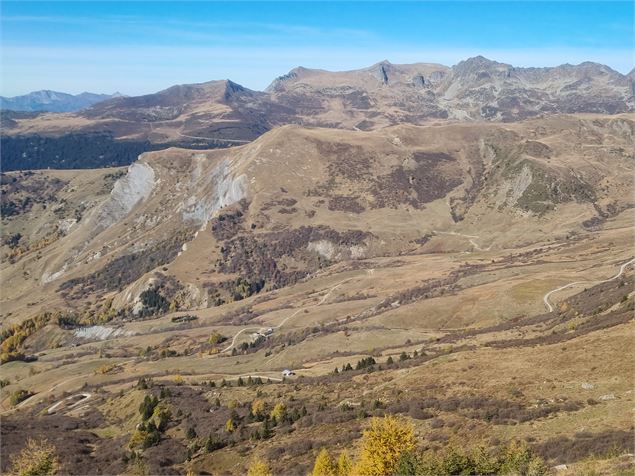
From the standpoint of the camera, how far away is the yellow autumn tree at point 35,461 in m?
61.0

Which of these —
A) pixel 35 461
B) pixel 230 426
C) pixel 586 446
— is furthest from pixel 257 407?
pixel 586 446

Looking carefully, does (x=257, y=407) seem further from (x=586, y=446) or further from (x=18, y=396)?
(x=18, y=396)

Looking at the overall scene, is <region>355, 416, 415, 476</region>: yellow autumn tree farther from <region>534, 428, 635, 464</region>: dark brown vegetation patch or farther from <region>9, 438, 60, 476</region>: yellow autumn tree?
<region>9, 438, 60, 476</region>: yellow autumn tree

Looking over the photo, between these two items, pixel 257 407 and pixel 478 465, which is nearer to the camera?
pixel 478 465

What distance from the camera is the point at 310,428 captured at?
6300 centimetres

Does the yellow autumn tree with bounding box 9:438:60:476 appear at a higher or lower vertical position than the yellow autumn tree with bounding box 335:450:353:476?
lower

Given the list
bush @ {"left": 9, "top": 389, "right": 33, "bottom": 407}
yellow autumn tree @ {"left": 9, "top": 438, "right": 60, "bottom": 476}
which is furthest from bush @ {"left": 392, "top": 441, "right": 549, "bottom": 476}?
bush @ {"left": 9, "top": 389, "right": 33, "bottom": 407}

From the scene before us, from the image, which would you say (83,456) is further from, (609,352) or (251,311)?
(251,311)

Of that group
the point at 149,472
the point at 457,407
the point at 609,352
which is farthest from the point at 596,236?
the point at 149,472

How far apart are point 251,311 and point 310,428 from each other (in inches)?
4552

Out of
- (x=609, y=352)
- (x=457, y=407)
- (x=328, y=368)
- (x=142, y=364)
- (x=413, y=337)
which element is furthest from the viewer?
(x=142, y=364)

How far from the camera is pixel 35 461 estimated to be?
63094mm

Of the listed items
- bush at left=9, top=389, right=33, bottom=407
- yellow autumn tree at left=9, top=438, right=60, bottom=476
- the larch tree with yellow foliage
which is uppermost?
the larch tree with yellow foliage

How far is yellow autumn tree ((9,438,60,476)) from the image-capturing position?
6099 centimetres
